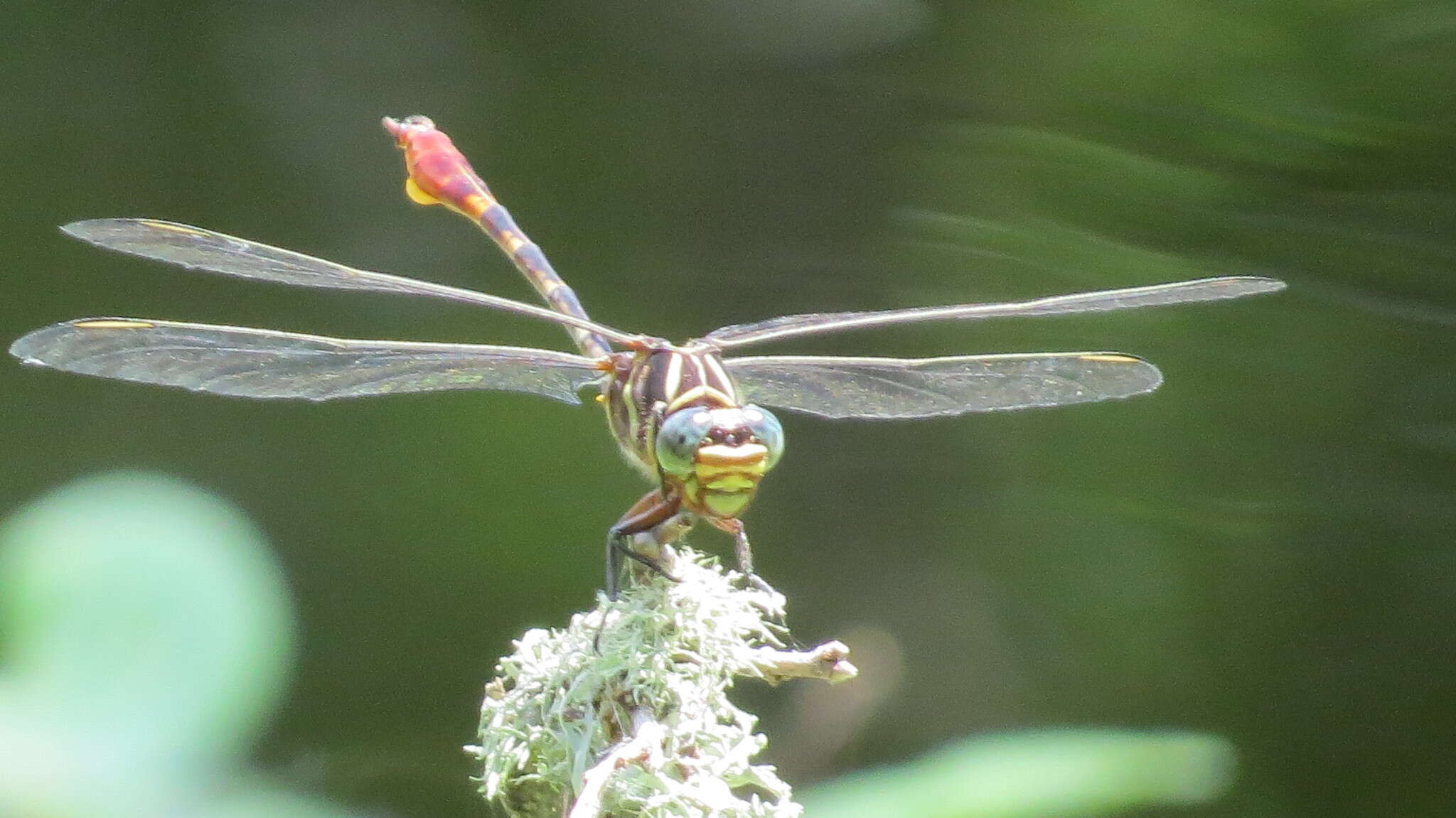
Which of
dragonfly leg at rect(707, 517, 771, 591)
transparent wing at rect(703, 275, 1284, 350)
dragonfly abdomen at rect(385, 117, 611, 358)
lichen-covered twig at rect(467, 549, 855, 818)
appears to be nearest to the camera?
lichen-covered twig at rect(467, 549, 855, 818)

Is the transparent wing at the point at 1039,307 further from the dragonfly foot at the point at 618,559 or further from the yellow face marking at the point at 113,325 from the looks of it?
the yellow face marking at the point at 113,325

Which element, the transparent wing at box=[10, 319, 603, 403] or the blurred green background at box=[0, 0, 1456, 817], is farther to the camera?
the blurred green background at box=[0, 0, 1456, 817]

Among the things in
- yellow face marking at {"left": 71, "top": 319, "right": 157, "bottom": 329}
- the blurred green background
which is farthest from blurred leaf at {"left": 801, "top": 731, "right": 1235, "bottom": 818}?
yellow face marking at {"left": 71, "top": 319, "right": 157, "bottom": 329}

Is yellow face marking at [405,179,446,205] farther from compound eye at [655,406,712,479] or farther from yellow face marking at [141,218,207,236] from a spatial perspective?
compound eye at [655,406,712,479]

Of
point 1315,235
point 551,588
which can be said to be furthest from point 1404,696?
point 551,588

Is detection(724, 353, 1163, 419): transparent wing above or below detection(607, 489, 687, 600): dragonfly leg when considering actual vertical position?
above

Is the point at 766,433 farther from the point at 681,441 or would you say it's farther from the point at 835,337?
the point at 835,337

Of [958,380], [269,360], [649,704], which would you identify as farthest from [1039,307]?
[269,360]

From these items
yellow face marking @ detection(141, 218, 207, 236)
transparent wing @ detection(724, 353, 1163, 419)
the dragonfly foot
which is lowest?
the dragonfly foot
